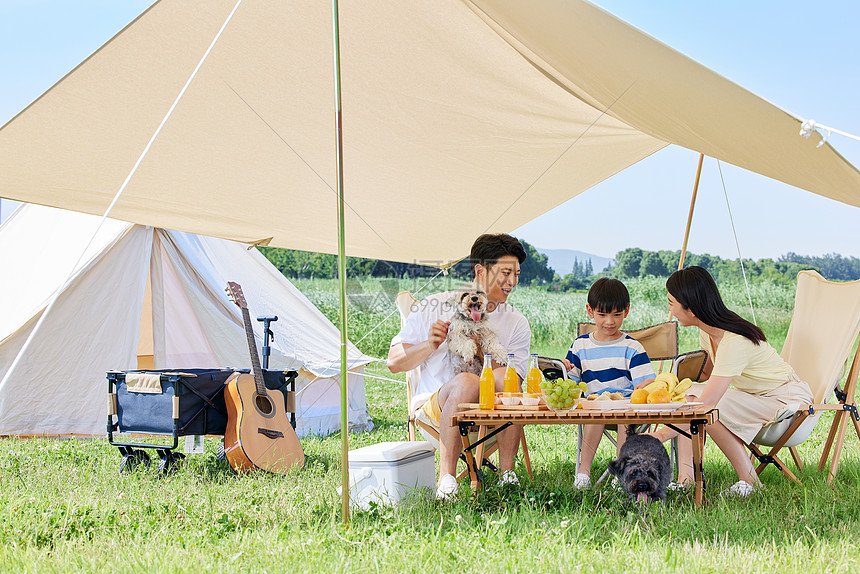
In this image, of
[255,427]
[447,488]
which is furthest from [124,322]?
[447,488]

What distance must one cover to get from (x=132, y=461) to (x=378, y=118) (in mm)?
1965

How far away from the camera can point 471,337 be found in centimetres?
283

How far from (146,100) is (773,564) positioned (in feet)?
8.48

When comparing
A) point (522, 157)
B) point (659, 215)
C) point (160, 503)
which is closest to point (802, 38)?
point (659, 215)

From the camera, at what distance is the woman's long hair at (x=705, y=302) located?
2578mm

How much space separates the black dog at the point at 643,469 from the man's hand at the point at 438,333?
76cm

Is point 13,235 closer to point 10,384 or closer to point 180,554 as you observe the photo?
point 10,384

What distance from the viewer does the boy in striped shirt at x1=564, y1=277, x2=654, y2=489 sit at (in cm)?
284

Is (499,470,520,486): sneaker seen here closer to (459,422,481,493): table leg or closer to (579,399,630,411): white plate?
(459,422,481,493): table leg

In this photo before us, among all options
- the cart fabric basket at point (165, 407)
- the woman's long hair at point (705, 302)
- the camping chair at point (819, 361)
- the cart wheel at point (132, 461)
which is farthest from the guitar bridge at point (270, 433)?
the camping chair at point (819, 361)

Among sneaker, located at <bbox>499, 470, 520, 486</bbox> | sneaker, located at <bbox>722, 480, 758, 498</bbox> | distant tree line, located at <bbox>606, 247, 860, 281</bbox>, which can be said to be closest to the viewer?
sneaker, located at <bbox>722, 480, 758, 498</bbox>

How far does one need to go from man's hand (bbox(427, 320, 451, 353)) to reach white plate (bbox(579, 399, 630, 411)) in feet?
2.02

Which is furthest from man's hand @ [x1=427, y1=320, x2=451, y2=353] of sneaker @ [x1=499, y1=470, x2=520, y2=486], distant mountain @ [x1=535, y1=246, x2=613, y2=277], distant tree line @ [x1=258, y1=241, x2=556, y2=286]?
distant mountain @ [x1=535, y1=246, x2=613, y2=277]

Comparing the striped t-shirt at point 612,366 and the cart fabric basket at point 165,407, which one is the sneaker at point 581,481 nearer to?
the striped t-shirt at point 612,366
